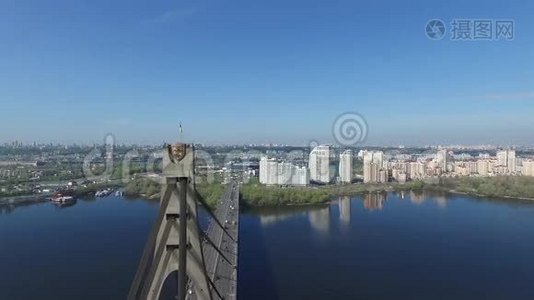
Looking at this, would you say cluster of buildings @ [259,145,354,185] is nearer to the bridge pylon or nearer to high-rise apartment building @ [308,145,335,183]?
high-rise apartment building @ [308,145,335,183]

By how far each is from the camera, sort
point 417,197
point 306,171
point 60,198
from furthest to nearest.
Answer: point 306,171 < point 417,197 < point 60,198

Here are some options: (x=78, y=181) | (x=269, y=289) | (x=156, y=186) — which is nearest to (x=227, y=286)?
(x=269, y=289)

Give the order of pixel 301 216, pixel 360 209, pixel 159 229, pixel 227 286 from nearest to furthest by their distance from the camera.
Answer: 1. pixel 159 229
2. pixel 227 286
3. pixel 301 216
4. pixel 360 209

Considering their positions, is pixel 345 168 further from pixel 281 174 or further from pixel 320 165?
pixel 281 174

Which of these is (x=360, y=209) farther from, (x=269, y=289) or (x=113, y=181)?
(x=113, y=181)

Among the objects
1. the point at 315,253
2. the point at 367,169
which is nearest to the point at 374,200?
the point at 367,169

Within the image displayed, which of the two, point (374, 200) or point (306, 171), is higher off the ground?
point (306, 171)
